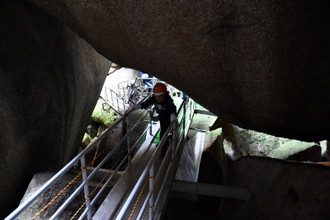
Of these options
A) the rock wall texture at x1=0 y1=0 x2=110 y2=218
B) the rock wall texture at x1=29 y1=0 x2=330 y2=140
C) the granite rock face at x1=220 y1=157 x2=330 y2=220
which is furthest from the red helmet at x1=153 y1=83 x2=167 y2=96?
the granite rock face at x1=220 y1=157 x2=330 y2=220

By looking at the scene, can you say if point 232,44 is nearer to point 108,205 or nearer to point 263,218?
point 108,205

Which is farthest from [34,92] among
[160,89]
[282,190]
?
[282,190]

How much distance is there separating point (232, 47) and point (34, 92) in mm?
3053

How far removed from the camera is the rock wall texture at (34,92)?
133 inches

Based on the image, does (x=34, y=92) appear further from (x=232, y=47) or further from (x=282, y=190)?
(x=282, y=190)

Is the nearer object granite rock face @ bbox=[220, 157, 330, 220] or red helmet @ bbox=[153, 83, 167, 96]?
granite rock face @ bbox=[220, 157, 330, 220]

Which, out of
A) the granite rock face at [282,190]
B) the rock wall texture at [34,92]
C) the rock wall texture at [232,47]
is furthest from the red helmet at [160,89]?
the granite rock face at [282,190]

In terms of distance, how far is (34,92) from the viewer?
3820 millimetres

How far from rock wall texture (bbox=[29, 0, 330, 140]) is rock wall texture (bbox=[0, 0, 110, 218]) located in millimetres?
649

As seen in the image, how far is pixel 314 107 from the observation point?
10.5 feet

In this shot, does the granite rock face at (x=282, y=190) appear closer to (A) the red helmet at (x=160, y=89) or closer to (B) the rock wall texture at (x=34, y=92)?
(A) the red helmet at (x=160, y=89)

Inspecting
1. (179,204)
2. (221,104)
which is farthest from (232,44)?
(179,204)

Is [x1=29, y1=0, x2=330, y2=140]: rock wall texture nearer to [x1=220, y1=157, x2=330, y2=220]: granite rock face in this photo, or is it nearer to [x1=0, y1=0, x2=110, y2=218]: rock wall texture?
[x1=0, y1=0, x2=110, y2=218]: rock wall texture

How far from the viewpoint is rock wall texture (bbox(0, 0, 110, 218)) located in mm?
3385
